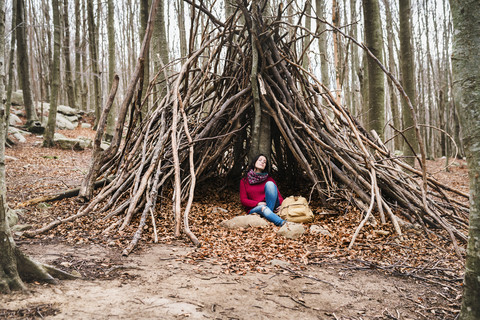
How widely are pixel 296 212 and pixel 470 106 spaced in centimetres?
239

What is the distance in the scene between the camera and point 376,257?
8.79ft

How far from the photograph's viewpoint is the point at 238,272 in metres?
2.28

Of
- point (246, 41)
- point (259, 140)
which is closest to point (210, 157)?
point (259, 140)

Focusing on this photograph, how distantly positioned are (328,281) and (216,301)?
34.2 inches

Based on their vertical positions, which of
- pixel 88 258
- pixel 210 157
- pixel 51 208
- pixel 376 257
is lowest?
pixel 376 257

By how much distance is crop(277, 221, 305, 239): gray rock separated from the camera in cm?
317

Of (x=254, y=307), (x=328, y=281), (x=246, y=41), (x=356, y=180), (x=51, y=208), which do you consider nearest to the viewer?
(x=254, y=307)

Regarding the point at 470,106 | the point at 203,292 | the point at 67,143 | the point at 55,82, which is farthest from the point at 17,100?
the point at 470,106

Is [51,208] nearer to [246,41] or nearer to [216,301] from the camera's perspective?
[216,301]

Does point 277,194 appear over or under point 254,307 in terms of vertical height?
over

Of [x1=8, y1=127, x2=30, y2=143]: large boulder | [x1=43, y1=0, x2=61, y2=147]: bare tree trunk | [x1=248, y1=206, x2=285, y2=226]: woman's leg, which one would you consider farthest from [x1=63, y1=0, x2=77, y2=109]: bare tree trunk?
[x1=248, y1=206, x2=285, y2=226]: woman's leg

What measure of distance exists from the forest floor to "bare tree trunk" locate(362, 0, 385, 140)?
6.32 ft

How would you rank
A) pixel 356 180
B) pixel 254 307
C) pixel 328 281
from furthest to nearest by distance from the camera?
pixel 356 180 → pixel 328 281 → pixel 254 307

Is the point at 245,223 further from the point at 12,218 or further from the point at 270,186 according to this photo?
the point at 12,218
